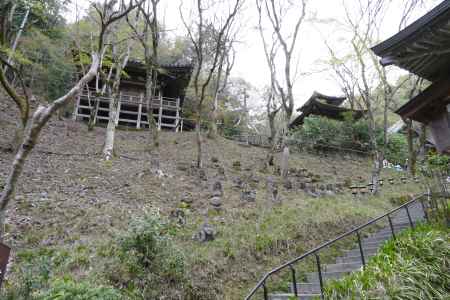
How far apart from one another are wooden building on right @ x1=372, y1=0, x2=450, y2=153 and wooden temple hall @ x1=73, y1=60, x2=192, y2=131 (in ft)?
51.9

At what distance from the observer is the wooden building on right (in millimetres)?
4254

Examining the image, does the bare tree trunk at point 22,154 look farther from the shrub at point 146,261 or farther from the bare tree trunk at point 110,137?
the bare tree trunk at point 110,137

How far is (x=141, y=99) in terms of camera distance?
21.3m

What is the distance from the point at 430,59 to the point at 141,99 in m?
19.3

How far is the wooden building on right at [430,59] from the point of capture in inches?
167

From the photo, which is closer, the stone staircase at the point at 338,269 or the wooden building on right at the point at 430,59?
the wooden building on right at the point at 430,59

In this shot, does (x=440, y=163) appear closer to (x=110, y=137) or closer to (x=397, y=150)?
(x=397, y=150)

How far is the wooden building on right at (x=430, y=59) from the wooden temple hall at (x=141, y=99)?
15.8 metres

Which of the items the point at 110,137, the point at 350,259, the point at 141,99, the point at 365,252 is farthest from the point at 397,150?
the point at 141,99

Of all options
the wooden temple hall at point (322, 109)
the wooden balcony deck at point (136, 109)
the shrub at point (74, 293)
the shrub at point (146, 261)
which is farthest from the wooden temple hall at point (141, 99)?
the shrub at point (74, 293)

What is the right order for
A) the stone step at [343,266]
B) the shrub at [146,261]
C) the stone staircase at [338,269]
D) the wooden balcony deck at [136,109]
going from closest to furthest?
the shrub at [146,261]
the stone staircase at [338,269]
the stone step at [343,266]
the wooden balcony deck at [136,109]

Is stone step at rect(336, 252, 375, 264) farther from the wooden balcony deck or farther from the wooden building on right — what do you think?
the wooden balcony deck

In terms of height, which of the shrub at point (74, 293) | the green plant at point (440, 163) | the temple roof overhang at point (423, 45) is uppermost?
the temple roof overhang at point (423, 45)

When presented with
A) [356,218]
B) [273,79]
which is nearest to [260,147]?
[273,79]
